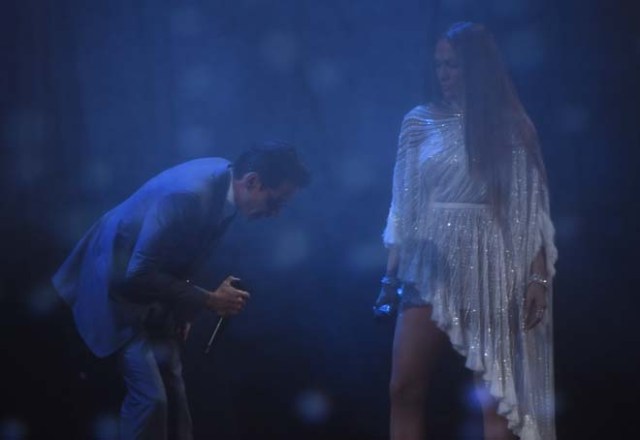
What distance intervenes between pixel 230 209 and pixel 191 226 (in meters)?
0.14

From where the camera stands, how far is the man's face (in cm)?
222

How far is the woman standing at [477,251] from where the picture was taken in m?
2.09

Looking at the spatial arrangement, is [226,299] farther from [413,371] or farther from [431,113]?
[431,113]

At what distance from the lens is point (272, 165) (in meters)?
2.20

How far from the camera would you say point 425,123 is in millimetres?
2152

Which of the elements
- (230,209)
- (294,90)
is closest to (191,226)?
(230,209)

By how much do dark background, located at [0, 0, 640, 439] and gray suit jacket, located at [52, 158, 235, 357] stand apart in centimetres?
10

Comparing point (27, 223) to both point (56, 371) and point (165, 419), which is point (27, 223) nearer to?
point (56, 371)

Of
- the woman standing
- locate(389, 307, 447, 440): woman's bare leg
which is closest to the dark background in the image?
the woman standing

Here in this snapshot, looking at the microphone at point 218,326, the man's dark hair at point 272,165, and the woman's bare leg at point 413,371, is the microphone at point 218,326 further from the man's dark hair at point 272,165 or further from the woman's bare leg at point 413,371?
the woman's bare leg at point 413,371

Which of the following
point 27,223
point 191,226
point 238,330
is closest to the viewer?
point 191,226

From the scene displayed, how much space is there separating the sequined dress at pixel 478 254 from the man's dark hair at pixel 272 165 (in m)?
0.28

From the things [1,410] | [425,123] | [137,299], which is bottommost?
[1,410]

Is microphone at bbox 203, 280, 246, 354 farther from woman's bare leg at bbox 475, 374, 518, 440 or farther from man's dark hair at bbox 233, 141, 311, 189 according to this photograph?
woman's bare leg at bbox 475, 374, 518, 440
